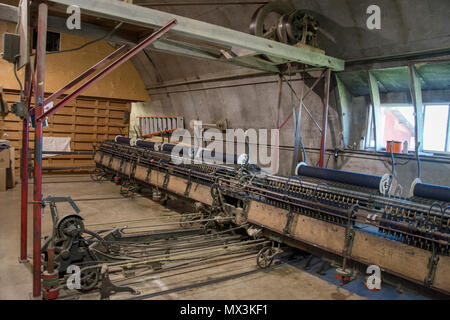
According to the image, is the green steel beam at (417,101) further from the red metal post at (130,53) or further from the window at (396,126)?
the red metal post at (130,53)

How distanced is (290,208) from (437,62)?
123 inches

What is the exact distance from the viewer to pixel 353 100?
647 centimetres

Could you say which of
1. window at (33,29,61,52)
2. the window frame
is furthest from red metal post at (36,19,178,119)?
the window frame

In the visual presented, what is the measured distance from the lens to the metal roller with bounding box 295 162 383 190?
400 cm

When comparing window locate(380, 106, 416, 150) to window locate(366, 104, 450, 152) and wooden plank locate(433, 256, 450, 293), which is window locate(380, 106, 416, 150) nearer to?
window locate(366, 104, 450, 152)

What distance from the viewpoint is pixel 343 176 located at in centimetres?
441

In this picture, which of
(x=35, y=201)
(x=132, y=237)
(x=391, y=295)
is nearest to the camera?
(x=35, y=201)

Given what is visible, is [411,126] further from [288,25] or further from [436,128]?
[288,25]

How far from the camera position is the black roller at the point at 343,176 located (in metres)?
4.01

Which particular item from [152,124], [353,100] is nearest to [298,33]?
[353,100]

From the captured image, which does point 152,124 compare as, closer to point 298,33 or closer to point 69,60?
point 69,60

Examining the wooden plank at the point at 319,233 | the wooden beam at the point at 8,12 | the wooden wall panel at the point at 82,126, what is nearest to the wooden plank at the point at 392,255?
the wooden plank at the point at 319,233

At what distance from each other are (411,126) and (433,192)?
2.69m

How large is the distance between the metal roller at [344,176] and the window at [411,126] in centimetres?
192
